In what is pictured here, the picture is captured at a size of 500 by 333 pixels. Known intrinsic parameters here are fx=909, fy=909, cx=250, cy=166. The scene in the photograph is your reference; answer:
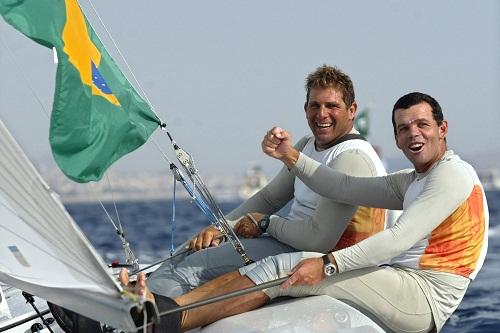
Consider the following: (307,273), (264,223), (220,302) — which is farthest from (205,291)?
(264,223)

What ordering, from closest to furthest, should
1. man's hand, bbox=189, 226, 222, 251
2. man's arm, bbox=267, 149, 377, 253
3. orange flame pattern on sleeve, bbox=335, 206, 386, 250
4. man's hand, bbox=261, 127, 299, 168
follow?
man's hand, bbox=261, 127, 299, 168 → man's arm, bbox=267, 149, 377, 253 → orange flame pattern on sleeve, bbox=335, 206, 386, 250 → man's hand, bbox=189, 226, 222, 251

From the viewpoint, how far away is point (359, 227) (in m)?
4.24

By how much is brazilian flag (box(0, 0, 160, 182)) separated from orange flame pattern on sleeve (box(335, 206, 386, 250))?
1.03m

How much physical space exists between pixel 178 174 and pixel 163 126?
0.25m

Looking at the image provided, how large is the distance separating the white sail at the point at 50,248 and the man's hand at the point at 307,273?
35.2 inches

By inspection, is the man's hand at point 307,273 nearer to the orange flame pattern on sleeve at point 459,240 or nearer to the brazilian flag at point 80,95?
the orange flame pattern on sleeve at point 459,240

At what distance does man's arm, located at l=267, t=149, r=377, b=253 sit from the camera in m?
4.05

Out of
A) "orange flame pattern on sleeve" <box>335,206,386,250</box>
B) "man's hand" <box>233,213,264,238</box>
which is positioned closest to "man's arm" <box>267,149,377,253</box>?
"orange flame pattern on sleeve" <box>335,206,386,250</box>

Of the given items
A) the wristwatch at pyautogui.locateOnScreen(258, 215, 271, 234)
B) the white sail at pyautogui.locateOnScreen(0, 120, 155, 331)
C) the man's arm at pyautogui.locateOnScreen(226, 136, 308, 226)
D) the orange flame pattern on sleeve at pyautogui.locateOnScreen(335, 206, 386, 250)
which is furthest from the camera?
the man's arm at pyautogui.locateOnScreen(226, 136, 308, 226)

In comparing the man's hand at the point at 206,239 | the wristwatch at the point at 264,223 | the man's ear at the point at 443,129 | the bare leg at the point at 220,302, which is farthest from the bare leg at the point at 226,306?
the man's ear at the point at 443,129

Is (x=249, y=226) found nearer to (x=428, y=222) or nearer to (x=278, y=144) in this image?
(x=278, y=144)

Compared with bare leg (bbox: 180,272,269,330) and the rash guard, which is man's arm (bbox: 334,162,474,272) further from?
bare leg (bbox: 180,272,269,330)

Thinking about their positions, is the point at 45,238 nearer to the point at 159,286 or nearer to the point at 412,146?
the point at 159,286

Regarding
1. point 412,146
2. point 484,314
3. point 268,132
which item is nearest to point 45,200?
point 268,132
